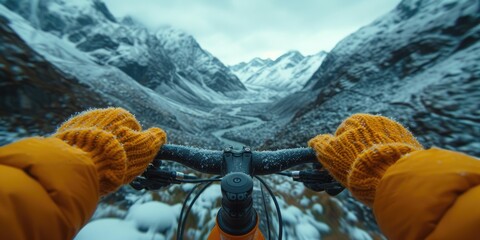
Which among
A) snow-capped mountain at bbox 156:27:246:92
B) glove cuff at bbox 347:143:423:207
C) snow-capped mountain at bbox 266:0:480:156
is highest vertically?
glove cuff at bbox 347:143:423:207

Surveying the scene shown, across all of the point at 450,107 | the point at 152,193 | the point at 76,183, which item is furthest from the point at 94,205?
the point at 450,107

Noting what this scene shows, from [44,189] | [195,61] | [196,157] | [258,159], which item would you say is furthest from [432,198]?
[195,61]

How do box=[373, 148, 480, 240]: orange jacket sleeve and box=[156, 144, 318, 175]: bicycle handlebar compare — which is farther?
box=[156, 144, 318, 175]: bicycle handlebar

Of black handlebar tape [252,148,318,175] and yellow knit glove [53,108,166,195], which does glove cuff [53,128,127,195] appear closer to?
yellow knit glove [53,108,166,195]


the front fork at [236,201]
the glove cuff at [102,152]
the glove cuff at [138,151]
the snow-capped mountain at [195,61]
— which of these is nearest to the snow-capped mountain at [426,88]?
the front fork at [236,201]

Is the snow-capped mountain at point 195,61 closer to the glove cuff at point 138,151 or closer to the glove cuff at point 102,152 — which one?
the glove cuff at point 138,151

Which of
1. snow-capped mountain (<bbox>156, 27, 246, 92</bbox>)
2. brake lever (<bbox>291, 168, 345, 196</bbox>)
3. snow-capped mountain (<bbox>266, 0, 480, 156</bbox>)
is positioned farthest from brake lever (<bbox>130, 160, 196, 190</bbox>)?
snow-capped mountain (<bbox>156, 27, 246, 92</bbox>)
